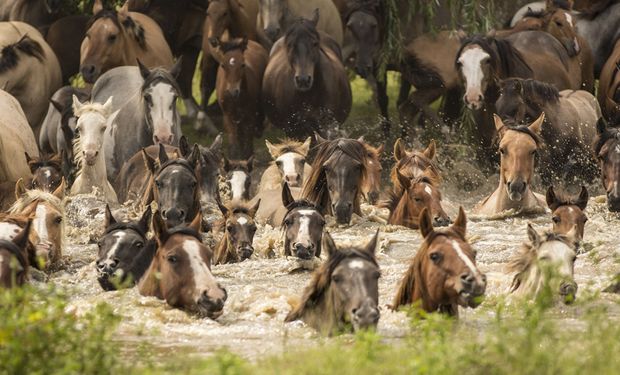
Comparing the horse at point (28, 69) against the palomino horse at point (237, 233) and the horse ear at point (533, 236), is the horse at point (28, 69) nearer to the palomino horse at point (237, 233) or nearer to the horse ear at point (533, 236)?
the palomino horse at point (237, 233)

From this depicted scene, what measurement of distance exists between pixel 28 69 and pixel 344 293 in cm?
1101

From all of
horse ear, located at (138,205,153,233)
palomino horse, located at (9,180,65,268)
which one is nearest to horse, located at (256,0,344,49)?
palomino horse, located at (9,180,65,268)

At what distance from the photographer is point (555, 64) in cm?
2031

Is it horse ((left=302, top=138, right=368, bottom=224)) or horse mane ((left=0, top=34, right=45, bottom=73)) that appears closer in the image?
horse ((left=302, top=138, right=368, bottom=224))

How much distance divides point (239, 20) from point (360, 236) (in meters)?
7.39

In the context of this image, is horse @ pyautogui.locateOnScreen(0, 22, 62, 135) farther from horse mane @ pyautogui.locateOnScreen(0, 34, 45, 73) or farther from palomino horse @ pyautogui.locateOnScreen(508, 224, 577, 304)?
palomino horse @ pyautogui.locateOnScreen(508, 224, 577, 304)

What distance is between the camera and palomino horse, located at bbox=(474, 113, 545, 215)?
15766mm

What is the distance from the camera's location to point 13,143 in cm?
1609

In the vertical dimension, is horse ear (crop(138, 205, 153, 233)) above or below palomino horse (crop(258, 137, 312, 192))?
below

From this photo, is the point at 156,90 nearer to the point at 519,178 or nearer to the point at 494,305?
the point at 519,178

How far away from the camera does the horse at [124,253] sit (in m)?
11.9

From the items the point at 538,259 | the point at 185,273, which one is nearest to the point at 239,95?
the point at 185,273

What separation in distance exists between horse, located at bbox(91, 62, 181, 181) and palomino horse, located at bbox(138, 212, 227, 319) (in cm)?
602

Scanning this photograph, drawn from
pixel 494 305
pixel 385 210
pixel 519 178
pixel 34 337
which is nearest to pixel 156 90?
pixel 385 210
